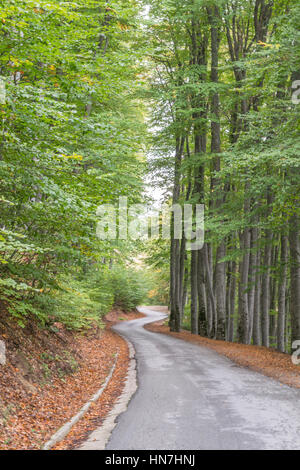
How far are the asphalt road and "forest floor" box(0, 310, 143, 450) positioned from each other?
80 centimetres

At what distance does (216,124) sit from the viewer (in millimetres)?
19172

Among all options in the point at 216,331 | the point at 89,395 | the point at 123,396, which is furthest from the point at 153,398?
the point at 216,331

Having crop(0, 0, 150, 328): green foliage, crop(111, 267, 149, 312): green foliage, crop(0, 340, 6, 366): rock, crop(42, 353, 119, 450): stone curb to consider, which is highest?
crop(0, 0, 150, 328): green foliage

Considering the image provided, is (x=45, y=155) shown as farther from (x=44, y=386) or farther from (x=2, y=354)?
(x=44, y=386)

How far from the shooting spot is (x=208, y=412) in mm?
6457

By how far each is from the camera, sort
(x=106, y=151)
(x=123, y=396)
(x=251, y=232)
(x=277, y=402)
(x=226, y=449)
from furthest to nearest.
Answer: (x=251, y=232), (x=106, y=151), (x=123, y=396), (x=277, y=402), (x=226, y=449)

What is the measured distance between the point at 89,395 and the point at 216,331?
11671 millimetres

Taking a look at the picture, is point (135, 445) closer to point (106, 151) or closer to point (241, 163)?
point (106, 151)

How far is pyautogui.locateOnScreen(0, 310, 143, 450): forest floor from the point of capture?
5824mm

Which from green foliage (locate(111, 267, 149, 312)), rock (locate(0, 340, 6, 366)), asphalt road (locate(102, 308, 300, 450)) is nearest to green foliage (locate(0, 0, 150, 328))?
rock (locate(0, 340, 6, 366))

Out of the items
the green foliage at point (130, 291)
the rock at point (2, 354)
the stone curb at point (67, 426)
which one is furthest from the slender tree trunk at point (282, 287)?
the green foliage at point (130, 291)

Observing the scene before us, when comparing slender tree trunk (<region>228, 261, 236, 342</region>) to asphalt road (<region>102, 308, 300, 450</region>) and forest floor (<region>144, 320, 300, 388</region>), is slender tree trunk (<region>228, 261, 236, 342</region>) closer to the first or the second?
forest floor (<region>144, 320, 300, 388</region>)

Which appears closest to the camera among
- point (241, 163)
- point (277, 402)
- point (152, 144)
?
point (277, 402)

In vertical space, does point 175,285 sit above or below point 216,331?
above
